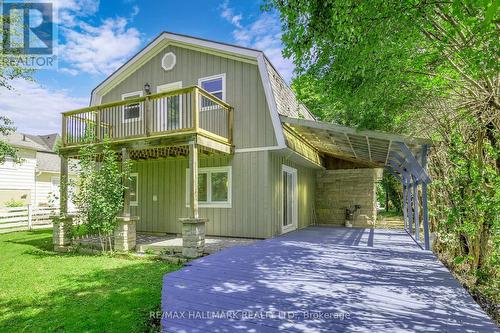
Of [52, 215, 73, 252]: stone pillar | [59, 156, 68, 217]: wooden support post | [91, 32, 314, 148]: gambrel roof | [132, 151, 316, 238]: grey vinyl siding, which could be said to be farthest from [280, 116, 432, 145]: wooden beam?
Answer: [52, 215, 73, 252]: stone pillar

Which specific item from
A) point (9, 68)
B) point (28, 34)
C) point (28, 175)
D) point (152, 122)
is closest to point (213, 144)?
point (152, 122)

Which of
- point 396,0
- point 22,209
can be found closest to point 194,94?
point 396,0

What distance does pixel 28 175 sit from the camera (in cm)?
1784

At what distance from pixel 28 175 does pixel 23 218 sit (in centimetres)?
601

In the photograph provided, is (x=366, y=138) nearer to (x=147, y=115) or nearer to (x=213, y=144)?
(x=213, y=144)

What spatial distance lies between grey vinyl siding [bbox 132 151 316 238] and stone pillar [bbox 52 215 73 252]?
7.90 feet

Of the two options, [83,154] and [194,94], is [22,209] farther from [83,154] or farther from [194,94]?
[194,94]

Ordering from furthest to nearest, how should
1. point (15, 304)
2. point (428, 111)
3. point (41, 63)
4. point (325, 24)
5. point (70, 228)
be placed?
point (41, 63) → point (70, 228) → point (428, 111) → point (15, 304) → point (325, 24)

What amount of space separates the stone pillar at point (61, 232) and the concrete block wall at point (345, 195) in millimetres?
9998

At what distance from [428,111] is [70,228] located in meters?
10.0

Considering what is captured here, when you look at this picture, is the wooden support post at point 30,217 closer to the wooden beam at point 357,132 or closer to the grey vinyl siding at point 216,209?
the grey vinyl siding at point 216,209

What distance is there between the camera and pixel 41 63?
11242 mm

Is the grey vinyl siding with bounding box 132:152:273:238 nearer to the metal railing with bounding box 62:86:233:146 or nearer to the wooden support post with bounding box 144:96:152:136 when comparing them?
the metal railing with bounding box 62:86:233:146

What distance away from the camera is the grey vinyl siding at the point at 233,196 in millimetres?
8414
